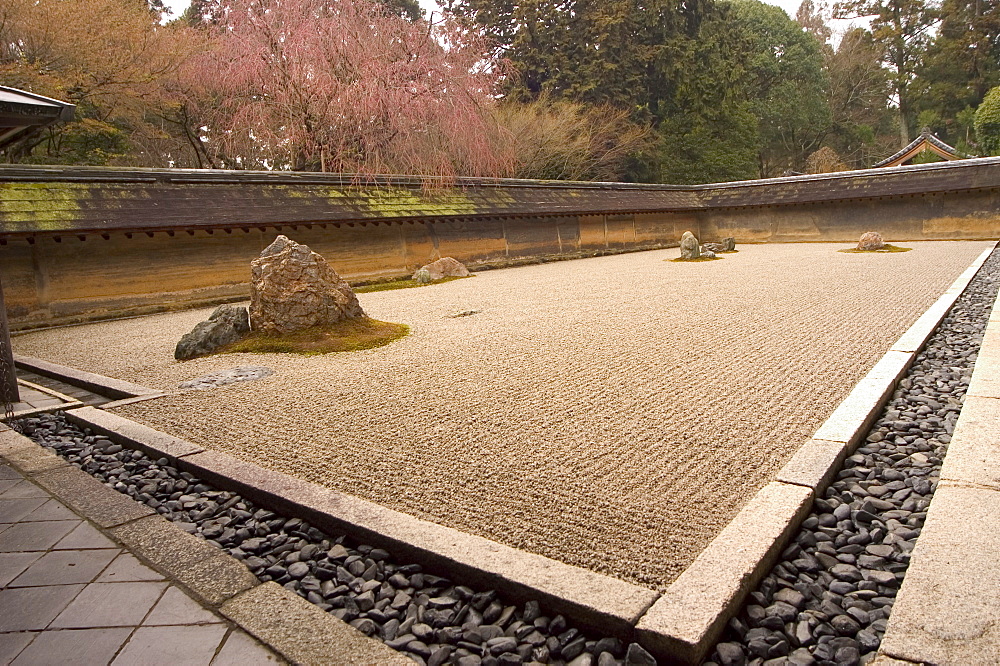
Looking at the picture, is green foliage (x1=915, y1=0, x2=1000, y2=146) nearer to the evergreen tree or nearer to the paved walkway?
the evergreen tree

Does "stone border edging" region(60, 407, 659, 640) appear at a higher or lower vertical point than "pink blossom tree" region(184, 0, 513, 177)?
lower

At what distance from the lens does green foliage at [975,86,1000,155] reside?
879 inches

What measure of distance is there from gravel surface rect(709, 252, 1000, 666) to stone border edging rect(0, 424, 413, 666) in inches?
39.2

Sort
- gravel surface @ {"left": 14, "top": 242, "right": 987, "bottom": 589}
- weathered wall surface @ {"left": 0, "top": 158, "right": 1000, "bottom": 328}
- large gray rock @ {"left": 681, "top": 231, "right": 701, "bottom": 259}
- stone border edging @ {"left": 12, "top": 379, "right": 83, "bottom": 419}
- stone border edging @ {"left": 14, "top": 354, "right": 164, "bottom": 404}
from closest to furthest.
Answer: gravel surface @ {"left": 14, "top": 242, "right": 987, "bottom": 589} → stone border edging @ {"left": 12, "top": 379, "right": 83, "bottom": 419} → stone border edging @ {"left": 14, "top": 354, "right": 164, "bottom": 404} → weathered wall surface @ {"left": 0, "top": 158, "right": 1000, "bottom": 328} → large gray rock @ {"left": 681, "top": 231, "right": 701, "bottom": 259}

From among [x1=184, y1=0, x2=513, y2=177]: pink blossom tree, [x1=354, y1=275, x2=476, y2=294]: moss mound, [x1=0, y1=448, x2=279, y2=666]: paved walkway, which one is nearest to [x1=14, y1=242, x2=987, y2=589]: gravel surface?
[x1=0, y1=448, x2=279, y2=666]: paved walkway

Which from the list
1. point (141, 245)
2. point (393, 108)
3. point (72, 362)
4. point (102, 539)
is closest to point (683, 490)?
point (102, 539)

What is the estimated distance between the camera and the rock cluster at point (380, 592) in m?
1.61

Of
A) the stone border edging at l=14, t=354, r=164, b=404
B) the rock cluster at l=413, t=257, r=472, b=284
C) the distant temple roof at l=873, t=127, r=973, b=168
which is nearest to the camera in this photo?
the stone border edging at l=14, t=354, r=164, b=404

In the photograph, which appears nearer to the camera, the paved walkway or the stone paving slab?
the paved walkway

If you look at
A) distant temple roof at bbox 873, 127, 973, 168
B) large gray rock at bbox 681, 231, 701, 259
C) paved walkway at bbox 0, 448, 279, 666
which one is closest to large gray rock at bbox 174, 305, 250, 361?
paved walkway at bbox 0, 448, 279, 666

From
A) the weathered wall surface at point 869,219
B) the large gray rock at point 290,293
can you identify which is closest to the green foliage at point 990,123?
the weathered wall surface at point 869,219

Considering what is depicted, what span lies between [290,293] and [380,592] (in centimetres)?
461

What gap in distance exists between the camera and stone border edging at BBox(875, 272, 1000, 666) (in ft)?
4.81

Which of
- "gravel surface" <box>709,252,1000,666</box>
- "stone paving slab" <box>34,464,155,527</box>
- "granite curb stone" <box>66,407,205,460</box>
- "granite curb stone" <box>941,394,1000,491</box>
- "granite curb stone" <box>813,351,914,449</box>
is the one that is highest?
A: "granite curb stone" <box>66,407,205,460</box>
